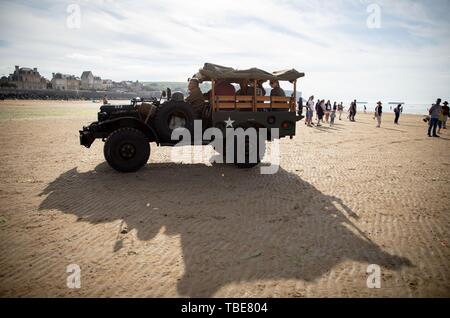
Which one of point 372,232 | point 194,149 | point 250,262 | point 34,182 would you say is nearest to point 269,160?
point 194,149

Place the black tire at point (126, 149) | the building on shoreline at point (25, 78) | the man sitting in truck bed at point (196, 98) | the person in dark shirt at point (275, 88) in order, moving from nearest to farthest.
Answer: the black tire at point (126, 149)
the man sitting in truck bed at point (196, 98)
the person in dark shirt at point (275, 88)
the building on shoreline at point (25, 78)

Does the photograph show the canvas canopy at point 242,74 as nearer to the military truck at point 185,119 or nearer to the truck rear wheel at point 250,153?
the military truck at point 185,119

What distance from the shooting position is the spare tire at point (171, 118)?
25.0ft

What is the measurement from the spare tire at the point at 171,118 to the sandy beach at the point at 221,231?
1.16 meters

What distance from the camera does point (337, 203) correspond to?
576cm

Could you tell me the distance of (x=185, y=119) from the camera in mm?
7809

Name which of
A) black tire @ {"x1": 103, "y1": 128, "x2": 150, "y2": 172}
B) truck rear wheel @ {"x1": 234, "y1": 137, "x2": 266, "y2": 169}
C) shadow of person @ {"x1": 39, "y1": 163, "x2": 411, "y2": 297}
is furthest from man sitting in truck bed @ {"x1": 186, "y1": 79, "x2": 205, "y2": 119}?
shadow of person @ {"x1": 39, "y1": 163, "x2": 411, "y2": 297}

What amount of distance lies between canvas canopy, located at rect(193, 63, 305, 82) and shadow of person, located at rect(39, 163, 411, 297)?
2.74 m

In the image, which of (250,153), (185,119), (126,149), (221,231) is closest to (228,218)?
(221,231)

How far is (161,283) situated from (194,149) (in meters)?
8.60

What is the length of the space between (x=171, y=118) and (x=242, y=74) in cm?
233

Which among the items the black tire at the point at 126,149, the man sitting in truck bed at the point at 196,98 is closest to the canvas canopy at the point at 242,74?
the man sitting in truck bed at the point at 196,98

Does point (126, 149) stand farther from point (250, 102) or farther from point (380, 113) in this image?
point (380, 113)
